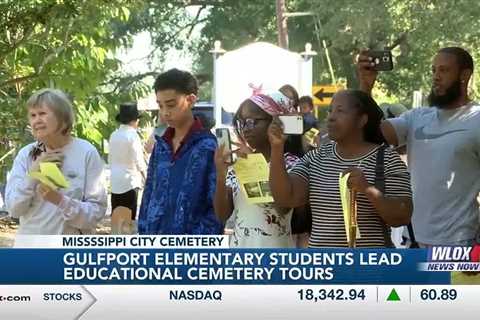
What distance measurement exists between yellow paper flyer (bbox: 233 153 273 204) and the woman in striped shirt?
0.17ft

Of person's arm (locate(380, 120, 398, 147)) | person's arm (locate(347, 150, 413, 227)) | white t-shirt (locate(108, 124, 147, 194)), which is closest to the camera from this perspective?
person's arm (locate(347, 150, 413, 227))


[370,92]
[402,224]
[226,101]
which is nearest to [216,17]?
[226,101]

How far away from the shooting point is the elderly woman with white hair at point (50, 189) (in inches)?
149

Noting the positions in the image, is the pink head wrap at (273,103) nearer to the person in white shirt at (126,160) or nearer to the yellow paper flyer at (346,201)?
the yellow paper flyer at (346,201)

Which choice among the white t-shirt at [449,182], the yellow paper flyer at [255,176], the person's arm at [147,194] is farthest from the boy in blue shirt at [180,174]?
the white t-shirt at [449,182]

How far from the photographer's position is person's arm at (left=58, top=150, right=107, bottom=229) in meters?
3.80

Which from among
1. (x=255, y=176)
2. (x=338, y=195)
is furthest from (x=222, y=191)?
(x=338, y=195)

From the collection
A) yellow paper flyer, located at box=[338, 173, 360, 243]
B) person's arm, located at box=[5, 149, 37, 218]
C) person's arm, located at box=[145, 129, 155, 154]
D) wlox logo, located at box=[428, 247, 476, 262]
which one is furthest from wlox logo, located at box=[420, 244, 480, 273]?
person's arm, located at box=[5, 149, 37, 218]

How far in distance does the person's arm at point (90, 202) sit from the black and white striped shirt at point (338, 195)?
726 millimetres

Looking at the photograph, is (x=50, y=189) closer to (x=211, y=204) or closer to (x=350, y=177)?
(x=211, y=204)

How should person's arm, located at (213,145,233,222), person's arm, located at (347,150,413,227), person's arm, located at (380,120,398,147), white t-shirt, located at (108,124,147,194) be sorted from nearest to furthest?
person's arm, located at (347,150,413,227) < person's arm, located at (213,145,233,222) < person's arm, located at (380,120,398,147) < white t-shirt, located at (108,124,147,194)

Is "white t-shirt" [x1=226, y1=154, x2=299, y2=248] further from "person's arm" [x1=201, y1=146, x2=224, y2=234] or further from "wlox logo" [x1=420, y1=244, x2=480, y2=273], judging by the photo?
"wlox logo" [x1=420, y1=244, x2=480, y2=273]

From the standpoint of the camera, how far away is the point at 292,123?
3.64m

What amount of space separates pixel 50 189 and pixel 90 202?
0.19 meters
